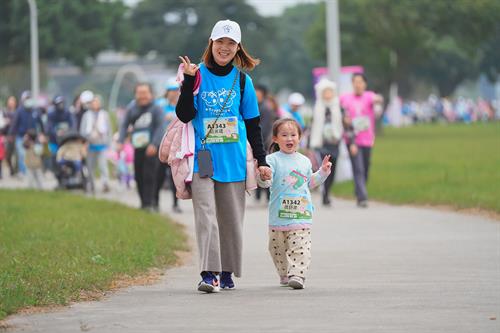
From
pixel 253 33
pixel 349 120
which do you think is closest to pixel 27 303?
pixel 349 120

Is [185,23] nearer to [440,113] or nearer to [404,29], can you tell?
[440,113]

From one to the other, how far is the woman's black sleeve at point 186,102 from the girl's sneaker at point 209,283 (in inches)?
42.4

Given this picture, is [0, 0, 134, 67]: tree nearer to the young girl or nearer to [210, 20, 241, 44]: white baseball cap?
the young girl

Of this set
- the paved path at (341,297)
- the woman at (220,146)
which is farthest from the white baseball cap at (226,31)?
the paved path at (341,297)

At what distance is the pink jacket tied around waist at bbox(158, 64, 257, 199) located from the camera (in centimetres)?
1039

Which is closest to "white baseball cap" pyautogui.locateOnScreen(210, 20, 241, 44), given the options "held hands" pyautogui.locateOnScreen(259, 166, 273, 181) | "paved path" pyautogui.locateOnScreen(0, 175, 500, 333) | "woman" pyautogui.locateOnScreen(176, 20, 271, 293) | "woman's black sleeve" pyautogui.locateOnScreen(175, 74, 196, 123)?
"woman" pyautogui.locateOnScreen(176, 20, 271, 293)

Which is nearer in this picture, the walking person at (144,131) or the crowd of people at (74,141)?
the walking person at (144,131)

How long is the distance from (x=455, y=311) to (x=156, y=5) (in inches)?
4116

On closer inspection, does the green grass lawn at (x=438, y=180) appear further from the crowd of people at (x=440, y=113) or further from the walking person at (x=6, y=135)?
the crowd of people at (x=440, y=113)

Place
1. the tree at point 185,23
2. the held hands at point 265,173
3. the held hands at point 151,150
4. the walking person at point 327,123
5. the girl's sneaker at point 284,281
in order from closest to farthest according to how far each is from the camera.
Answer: the held hands at point 265,173, the girl's sneaker at point 284,281, the held hands at point 151,150, the walking person at point 327,123, the tree at point 185,23

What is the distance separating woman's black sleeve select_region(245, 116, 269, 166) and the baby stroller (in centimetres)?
1538

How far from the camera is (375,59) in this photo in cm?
7425

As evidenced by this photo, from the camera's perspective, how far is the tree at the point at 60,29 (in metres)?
59.9

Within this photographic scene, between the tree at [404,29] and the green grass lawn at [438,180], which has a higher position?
the tree at [404,29]
